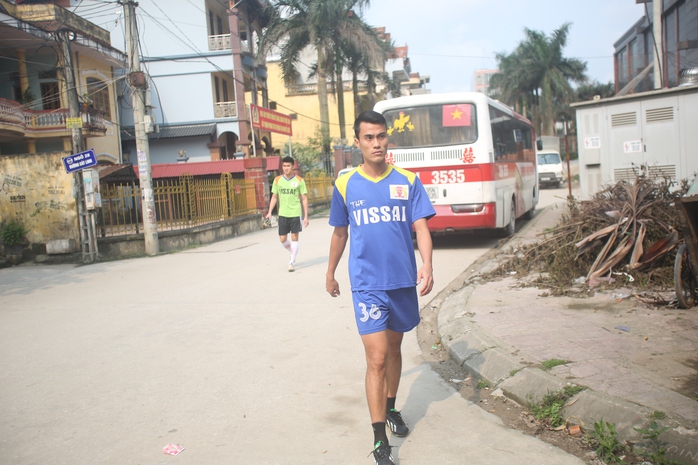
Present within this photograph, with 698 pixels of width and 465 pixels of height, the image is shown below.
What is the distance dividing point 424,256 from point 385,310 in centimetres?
41

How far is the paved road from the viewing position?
11.8ft

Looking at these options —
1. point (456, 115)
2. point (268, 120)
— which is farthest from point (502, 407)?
point (268, 120)

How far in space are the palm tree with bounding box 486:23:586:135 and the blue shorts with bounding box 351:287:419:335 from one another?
5156cm

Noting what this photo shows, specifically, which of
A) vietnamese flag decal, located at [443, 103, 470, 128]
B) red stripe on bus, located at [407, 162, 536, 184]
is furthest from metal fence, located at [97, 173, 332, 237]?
vietnamese flag decal, located at [443, 103, 470, 128]

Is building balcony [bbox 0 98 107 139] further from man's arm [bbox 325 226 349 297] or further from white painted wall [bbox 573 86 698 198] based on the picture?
man's arm [bbox 325 226 349 297]

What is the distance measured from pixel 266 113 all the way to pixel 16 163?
1541 centimetres

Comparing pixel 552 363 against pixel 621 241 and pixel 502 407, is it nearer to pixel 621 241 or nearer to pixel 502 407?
pixel 502 407

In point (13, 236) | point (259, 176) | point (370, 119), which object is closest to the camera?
point (370, 119)

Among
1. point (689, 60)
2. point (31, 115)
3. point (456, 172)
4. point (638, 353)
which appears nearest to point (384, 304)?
point (638, 353)

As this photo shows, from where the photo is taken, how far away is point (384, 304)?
3414mm

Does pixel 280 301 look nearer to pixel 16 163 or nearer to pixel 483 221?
pixel 483 221

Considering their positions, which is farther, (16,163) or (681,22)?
(681,22)

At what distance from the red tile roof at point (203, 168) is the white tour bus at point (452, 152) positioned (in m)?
16.5

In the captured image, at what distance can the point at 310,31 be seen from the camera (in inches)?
1240
